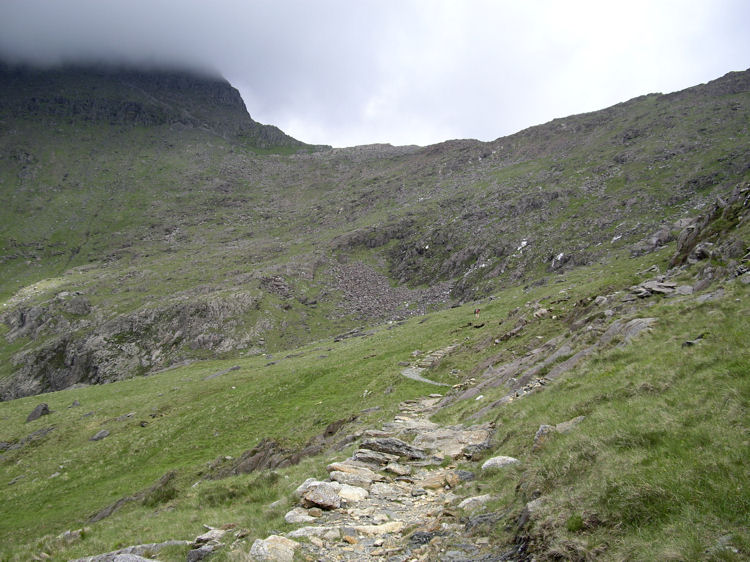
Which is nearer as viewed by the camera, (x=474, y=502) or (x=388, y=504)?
(x=474, y=502)

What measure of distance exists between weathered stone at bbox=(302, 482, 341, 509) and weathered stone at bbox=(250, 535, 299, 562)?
2465 mm

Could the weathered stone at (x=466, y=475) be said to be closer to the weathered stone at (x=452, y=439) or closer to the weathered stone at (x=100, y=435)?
the weathered stone at (x=452, y=439)

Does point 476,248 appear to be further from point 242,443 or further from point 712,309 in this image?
point 712,309

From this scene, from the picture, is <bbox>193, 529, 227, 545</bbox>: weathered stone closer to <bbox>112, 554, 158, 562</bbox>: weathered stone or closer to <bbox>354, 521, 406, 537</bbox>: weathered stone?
<bbox>112, 554, 158, 562</bbox>: weathered stone

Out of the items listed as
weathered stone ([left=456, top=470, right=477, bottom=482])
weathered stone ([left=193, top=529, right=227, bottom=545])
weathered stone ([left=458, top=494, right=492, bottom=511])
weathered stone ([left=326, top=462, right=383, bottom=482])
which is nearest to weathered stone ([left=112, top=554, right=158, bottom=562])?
weathered stone ([left=193, top=529, right=227, bottom=545])

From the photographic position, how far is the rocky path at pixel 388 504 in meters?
8.89

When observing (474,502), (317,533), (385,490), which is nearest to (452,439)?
(385,490)

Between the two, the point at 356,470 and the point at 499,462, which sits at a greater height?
the point at 499,462

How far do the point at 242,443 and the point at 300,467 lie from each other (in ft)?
56.6

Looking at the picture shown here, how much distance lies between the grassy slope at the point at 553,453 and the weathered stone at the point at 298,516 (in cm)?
59

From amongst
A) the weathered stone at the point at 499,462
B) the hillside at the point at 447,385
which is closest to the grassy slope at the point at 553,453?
the hillside at the point at 447,385

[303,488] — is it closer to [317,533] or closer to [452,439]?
[317,533]

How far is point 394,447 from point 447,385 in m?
14.6

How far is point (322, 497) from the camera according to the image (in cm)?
1220
